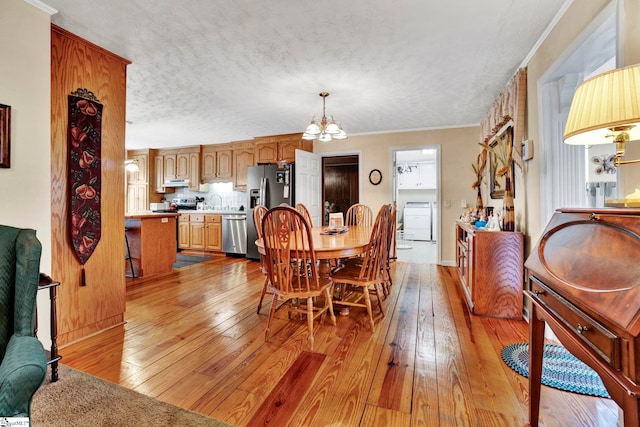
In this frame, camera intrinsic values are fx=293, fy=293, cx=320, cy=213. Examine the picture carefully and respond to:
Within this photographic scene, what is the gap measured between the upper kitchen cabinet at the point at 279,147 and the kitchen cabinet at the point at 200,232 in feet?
4.91

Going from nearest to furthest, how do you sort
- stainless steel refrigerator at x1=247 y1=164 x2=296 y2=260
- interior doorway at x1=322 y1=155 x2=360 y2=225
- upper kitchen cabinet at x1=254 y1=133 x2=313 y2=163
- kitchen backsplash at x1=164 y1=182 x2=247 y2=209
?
stainless steel refrigerator at x1=247 y1=164 x2=296 y2=260 → upper kitchen cabinet at x1=254 y1=133 x2=313 y2=163 → kitchen backsplash at x1=164 y1=182 x2=247 y2=209 → interior doorway at x1=322 y1=155 x2=360 y2=225

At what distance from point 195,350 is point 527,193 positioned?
9.82 feet

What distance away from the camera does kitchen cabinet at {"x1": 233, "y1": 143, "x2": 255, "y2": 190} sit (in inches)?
233

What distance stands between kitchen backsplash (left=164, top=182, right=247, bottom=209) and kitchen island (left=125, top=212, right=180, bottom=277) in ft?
7.09

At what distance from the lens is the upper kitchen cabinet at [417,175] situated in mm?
8133

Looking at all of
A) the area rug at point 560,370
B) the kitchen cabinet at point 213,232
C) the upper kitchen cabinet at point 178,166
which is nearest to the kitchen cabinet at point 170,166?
the upper kitchen cabinet at point 178,166

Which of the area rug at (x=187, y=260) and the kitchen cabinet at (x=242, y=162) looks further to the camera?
the kitchen cabinet at (x=242, y=162)

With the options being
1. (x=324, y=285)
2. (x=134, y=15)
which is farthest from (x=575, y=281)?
(x=134, y=15)

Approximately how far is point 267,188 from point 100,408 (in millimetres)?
3996

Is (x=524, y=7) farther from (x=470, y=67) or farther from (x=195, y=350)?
(x=195, y=350)

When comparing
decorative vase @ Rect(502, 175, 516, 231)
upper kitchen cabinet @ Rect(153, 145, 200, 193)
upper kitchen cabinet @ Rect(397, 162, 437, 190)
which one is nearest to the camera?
decorative vase @ Rect(502, 175, 516, 231)

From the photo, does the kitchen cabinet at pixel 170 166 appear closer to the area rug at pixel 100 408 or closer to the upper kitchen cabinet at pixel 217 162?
the upper kitchen cabinet at pixel 217 162

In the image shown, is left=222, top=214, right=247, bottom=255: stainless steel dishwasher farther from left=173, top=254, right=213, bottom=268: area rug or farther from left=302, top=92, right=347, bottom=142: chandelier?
left=302, top=92, right=347, bottom=142: chandelier

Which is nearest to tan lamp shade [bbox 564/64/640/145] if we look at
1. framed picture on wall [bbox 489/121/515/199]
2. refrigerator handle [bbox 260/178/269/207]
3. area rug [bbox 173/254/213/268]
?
framed picture on wall [bbox 489/121/515/199]
